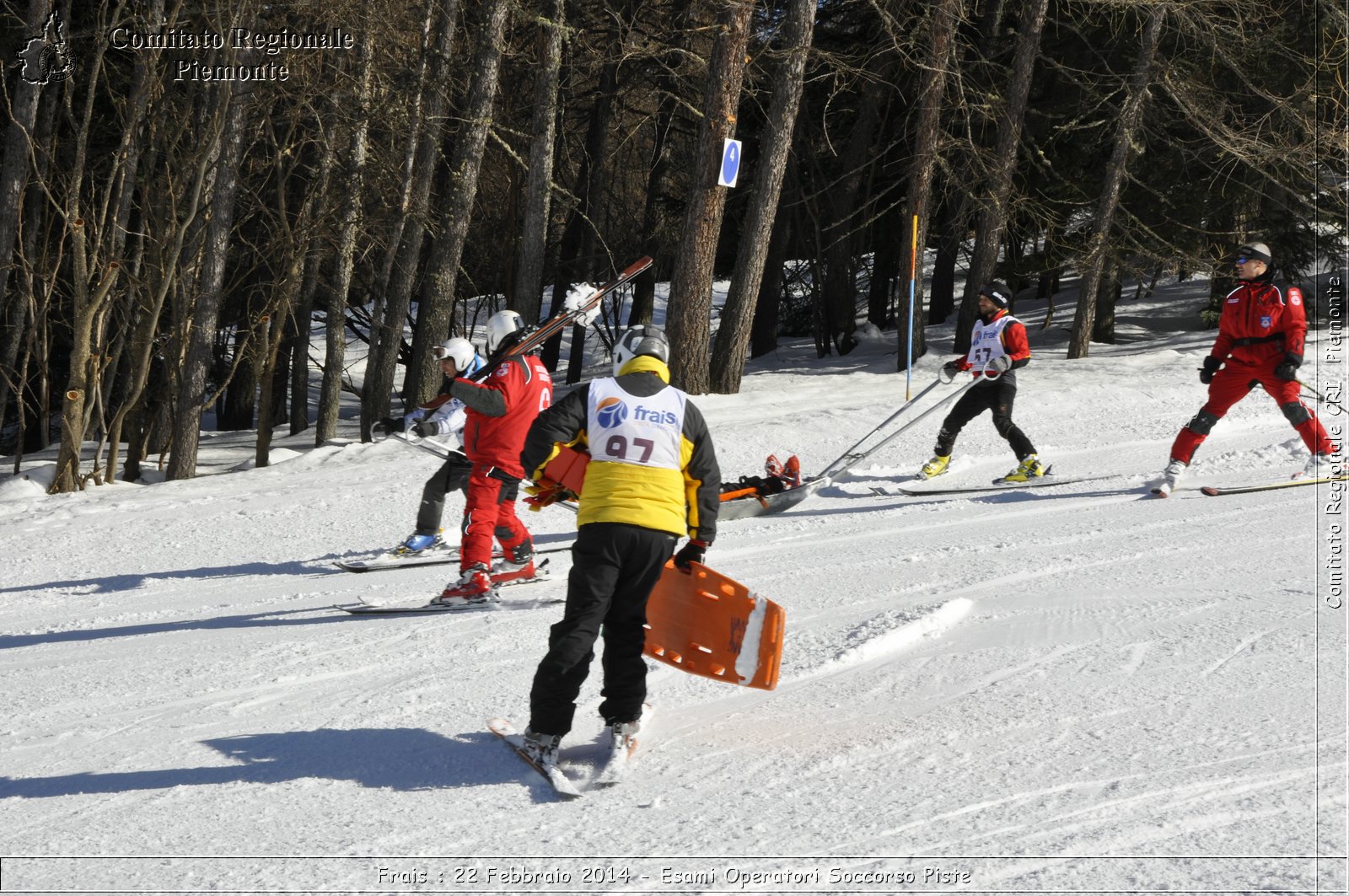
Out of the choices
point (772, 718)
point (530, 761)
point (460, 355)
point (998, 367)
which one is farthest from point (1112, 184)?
point (530, 761)

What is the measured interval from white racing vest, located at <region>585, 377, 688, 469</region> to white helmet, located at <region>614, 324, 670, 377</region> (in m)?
0.13

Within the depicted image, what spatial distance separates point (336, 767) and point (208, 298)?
1113 cm

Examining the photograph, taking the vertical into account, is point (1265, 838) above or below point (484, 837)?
above

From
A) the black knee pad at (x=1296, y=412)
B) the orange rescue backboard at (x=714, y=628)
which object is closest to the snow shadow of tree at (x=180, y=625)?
Answer: the orange rescue backboard at (x=714, y=628)

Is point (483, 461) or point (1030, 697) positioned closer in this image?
point (1030, 697)

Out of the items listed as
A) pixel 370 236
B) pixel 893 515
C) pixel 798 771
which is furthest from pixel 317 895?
pixel 370 236

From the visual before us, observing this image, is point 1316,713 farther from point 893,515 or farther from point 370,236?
point 370,236

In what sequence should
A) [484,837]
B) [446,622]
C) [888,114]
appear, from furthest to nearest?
[888,114] → [446,622] → [484,837]

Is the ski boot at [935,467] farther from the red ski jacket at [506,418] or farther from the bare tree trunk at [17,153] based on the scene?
the bare tree trunk at [17,153]

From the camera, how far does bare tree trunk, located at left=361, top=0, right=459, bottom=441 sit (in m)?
15.4

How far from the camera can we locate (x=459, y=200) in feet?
49.4

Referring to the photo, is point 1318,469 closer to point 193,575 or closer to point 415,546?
point 415,546

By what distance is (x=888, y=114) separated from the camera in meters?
21.7

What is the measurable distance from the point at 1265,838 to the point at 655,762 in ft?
6.75
